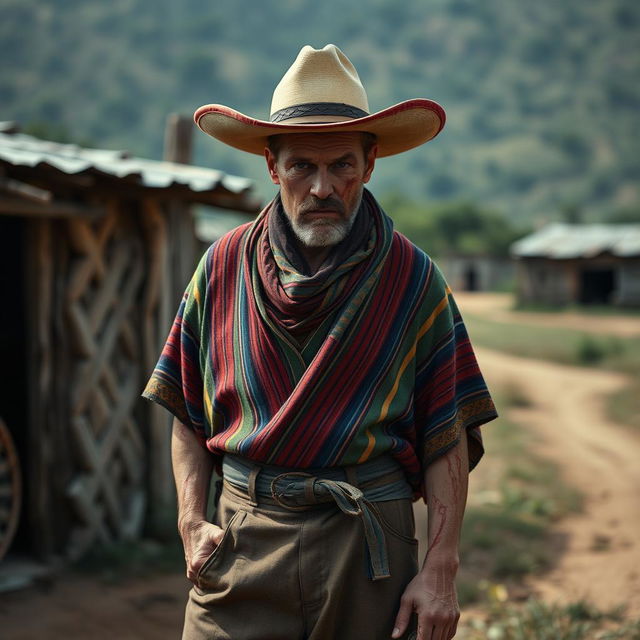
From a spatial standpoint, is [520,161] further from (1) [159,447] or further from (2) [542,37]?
(1) [159,447]

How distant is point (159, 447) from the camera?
629cm

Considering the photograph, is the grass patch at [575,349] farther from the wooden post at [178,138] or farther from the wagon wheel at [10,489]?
the wagon wheel at [10,489]

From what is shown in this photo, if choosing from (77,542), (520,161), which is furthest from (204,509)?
(520,161)

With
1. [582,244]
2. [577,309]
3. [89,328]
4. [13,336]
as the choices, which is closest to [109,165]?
[89,328]

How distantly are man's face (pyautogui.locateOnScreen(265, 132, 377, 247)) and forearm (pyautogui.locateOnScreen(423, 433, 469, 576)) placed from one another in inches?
25.4

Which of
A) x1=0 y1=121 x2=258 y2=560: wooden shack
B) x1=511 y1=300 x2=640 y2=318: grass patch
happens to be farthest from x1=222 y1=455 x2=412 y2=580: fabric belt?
x1=511 y1=300 x2=640 y2=318: grass patch

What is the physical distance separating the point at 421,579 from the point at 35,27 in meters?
101

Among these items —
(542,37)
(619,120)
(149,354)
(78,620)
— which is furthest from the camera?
(542,37)

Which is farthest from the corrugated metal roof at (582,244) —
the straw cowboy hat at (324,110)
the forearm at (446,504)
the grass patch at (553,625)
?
the forearm at (446,504)

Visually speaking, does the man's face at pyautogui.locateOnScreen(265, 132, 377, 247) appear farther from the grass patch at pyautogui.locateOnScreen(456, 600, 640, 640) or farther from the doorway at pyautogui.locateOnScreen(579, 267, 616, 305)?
the doorway at pyautogui.locateOnScreen(579, 267, 616, 305)

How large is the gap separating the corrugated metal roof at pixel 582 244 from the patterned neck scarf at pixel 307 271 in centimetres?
2300

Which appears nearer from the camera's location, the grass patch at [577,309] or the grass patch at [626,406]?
the grass patch at [626,406]

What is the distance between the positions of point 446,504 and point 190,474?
71cm

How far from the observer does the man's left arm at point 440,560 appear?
2.04 meters
